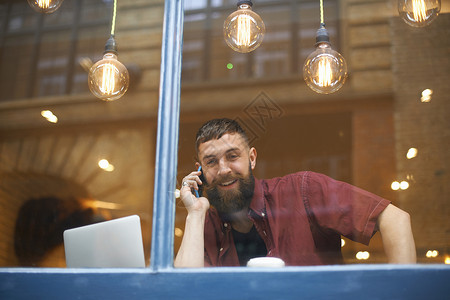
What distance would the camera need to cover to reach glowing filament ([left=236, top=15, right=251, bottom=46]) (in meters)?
2.84

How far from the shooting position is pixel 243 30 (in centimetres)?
286

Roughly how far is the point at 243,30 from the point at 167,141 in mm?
1504

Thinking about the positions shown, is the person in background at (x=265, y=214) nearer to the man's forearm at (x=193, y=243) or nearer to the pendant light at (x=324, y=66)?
the man's forearm at (x=193, y=243)

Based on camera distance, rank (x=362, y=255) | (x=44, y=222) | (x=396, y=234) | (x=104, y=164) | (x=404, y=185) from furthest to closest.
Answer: (x=104, y=164)
(x=44, y=222)
(x=404, y=185)
(x=362, y=255)
(x=396, y=234)

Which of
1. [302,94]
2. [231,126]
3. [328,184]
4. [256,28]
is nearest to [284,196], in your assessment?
[328,184]

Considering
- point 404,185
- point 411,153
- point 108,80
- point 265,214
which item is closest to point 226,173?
point 265,214

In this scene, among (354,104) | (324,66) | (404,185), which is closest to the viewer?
(324,66)

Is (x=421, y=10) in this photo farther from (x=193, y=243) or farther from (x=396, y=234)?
(x=193, y=243)

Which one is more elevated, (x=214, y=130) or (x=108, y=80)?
(x=108, y=80)

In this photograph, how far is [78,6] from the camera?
28.5 ft

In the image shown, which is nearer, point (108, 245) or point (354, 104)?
point (108, 245)

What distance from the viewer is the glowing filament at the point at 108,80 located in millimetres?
3021

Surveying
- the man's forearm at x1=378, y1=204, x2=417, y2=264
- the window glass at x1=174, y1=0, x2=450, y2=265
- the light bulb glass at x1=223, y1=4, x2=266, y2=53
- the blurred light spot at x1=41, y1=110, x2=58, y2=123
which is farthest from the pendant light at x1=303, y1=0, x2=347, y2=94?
the blurred light spot at x1=41, y1=110, x2=58, y2=123

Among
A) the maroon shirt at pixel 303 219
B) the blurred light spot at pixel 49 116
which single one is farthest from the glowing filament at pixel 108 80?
the blurred light spot at pixel 49 116
